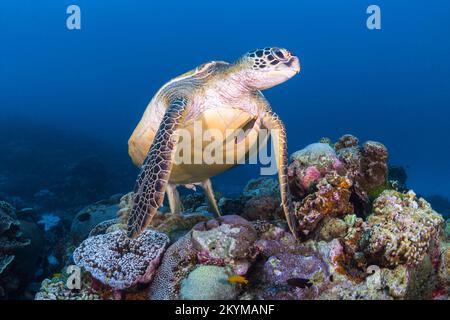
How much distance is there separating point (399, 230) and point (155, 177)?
246cm

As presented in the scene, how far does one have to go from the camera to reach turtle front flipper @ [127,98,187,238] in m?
3.12

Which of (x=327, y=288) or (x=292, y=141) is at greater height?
(x=327, y=288)

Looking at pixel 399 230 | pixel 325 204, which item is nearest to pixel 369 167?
pixel 325 204

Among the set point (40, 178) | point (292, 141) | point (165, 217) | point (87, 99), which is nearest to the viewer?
point (165, 217)

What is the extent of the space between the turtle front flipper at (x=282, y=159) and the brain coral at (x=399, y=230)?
0.77 m

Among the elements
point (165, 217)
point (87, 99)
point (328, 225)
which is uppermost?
point (328, 225)

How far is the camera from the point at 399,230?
2.96m

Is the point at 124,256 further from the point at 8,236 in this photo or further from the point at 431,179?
the point at 431,179

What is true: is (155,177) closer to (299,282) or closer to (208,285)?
(208,285)

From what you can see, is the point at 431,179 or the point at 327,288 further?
the point at 431,179

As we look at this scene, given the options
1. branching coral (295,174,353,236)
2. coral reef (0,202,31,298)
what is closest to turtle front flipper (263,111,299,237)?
branching coral (295,174,353,236)
